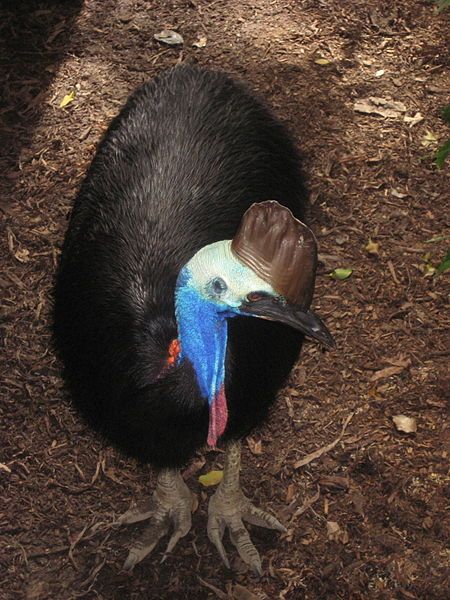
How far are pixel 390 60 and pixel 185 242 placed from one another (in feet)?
8.47

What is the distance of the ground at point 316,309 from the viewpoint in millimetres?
3223

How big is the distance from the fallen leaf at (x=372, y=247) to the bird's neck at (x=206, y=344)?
182cm

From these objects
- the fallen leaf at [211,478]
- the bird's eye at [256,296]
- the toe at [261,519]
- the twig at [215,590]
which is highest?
the bird's eye at [256,296]

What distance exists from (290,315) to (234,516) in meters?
1.33

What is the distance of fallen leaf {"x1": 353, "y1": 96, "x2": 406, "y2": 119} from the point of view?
182 inches

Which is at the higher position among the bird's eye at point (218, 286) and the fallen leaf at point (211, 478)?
the bird's eye at point (218, 286)

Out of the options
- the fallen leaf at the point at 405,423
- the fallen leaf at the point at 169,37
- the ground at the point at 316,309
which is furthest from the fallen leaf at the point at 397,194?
the fallen leaf at the point at 169,37

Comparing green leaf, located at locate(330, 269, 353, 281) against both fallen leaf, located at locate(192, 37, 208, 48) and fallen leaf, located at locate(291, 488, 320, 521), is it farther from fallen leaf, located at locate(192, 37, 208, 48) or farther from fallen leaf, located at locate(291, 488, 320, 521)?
fallen leaf, located at locate(192, 37, 208, 48)

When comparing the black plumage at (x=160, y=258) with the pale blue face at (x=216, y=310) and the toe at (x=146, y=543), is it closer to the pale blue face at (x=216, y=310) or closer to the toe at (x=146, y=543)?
the pale blue face at (x=216, y=310)

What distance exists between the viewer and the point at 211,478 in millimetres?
3467

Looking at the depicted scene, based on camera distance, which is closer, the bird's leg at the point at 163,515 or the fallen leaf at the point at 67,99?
the bird's leg at the point at 163,515

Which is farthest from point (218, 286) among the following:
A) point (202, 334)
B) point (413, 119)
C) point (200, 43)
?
point (200, 43)

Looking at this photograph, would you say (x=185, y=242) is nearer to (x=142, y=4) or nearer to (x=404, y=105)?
(x=404, y=105)

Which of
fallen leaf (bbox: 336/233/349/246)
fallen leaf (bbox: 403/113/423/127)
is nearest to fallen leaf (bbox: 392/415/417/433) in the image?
fallen leaf (bbox: 336/233/349/246)
